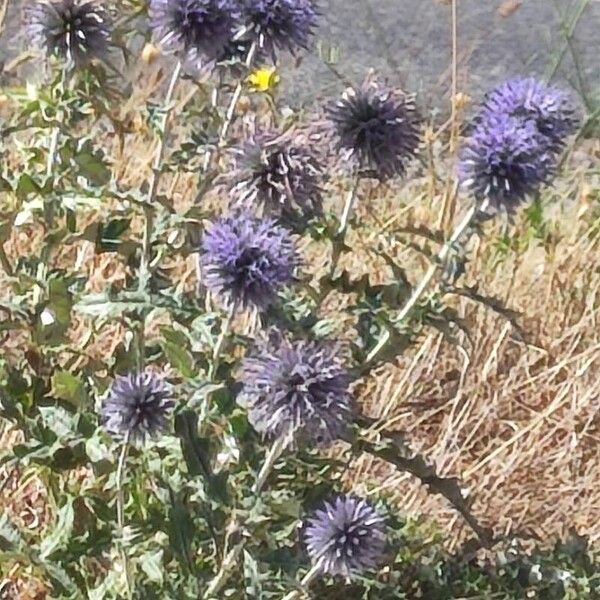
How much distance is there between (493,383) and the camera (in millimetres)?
2238

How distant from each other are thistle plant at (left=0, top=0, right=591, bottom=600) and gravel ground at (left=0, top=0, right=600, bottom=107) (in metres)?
1.94

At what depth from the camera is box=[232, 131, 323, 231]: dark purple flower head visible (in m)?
1.37

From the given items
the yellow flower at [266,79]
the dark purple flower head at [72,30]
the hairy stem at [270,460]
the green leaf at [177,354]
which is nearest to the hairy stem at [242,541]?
the hairy stem at [270,460]

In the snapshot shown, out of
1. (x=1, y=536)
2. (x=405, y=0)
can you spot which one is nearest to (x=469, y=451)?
(x=1, y=536)

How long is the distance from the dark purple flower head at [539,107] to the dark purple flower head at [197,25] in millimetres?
260

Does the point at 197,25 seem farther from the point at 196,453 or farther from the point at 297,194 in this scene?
the point at 196,453

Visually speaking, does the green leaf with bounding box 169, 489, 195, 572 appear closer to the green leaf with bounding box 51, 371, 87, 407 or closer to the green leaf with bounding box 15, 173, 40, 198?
the green leaf with bounding box 51, 371, 87, 407

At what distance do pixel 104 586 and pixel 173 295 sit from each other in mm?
336

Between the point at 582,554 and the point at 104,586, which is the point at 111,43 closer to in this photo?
the point at 104,586

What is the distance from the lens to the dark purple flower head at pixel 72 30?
1595 millimetres

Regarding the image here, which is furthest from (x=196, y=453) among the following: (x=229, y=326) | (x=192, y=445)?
(x=229, y=326)

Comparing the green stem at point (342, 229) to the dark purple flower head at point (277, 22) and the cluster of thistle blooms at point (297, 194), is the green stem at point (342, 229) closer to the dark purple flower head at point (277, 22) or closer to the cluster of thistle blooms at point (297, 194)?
the cluster of thistle blooms at point (297, 194)

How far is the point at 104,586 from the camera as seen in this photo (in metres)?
1.56

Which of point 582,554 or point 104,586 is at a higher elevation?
point 582,554
